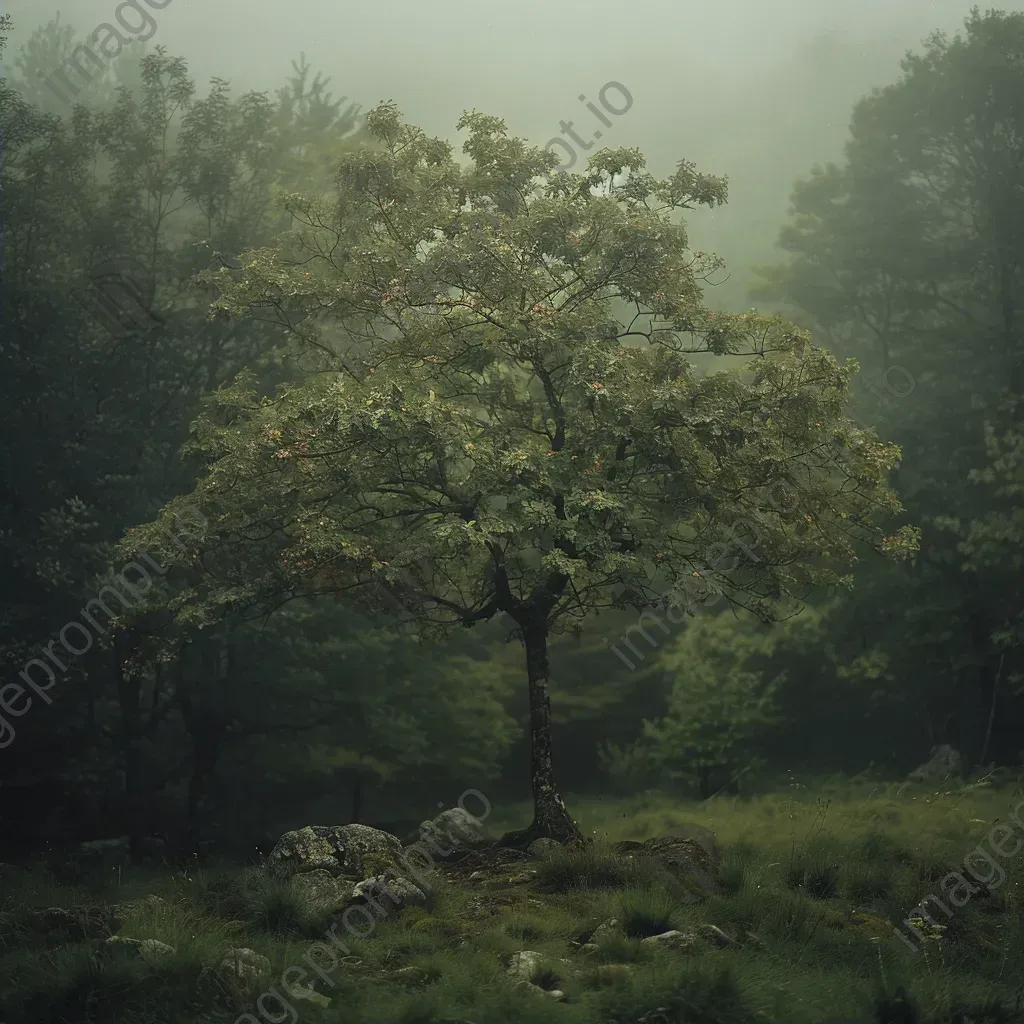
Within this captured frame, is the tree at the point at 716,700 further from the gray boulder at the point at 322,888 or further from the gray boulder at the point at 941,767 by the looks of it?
the gray boulder at the point at 322,888

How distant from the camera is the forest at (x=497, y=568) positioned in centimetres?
1162

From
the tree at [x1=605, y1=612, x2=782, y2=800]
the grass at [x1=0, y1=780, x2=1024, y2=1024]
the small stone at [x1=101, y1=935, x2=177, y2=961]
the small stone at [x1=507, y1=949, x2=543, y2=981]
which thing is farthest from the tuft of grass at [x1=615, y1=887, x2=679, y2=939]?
the tree at [x1=605, y1=612, x2=782, y2=800]

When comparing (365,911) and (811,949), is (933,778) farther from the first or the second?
(365,911)

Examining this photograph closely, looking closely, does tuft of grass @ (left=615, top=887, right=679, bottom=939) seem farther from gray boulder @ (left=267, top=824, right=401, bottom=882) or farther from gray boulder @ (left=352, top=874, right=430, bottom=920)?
gray boulder @ (left=267, top=824, right=401, bottom=882)

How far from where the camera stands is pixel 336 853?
14891 mm

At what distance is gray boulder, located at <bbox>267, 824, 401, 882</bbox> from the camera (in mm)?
14445

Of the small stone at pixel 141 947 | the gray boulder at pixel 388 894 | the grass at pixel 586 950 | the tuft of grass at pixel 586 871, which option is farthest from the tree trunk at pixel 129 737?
the small stone at pixel 141 947

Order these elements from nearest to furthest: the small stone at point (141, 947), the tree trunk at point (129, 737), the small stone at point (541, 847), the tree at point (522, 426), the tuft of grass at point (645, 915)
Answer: the small stone at point (141, 947) < the tuft of grass at point (645, 915) < the tree at point (522, 426) < the small stone at point (541, 847) < the tree trunk at point (129, 737)

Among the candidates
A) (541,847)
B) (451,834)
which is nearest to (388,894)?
(541,847)

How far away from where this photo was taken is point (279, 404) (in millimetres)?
17000

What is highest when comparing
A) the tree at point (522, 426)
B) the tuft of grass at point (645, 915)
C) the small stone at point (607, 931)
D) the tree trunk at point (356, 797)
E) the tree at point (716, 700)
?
the tree at point (522, 426)

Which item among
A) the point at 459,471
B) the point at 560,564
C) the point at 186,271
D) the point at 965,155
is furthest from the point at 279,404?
the point at 965,155

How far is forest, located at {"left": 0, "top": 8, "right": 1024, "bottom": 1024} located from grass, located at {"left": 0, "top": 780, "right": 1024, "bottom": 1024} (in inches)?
2.8

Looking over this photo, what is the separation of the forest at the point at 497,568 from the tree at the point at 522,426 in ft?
0.29
